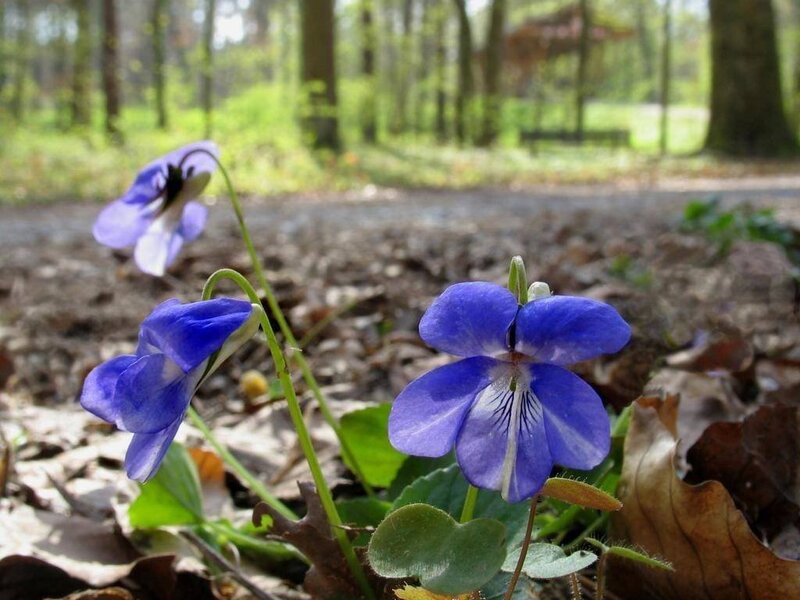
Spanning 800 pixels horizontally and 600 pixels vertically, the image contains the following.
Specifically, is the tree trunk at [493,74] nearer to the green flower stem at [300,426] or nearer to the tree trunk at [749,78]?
the tree trunk at [749,78]

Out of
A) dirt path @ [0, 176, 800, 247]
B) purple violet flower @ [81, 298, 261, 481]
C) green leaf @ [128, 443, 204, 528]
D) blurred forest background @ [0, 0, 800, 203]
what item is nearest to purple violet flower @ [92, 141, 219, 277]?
green leaf @ [128, 443, 204, 528]

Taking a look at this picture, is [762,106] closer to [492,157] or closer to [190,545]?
[492,157]

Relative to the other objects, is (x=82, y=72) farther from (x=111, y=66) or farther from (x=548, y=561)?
(x=548, y=561)

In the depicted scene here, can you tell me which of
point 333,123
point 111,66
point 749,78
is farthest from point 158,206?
point 749,78

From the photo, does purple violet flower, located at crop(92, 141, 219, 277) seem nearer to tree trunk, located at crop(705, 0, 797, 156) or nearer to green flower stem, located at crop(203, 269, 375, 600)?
green flower stem, located at crop(203, 269, 375, 600)

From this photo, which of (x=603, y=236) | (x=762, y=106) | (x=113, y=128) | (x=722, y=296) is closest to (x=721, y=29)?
(x=762, y=106)
